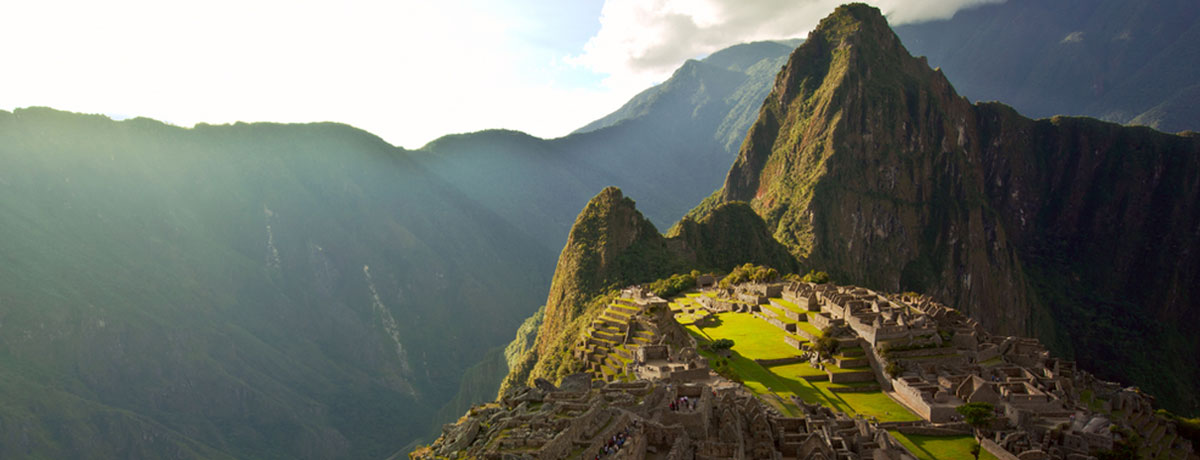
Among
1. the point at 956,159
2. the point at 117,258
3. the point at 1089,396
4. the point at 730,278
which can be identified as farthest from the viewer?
the point at 956,159

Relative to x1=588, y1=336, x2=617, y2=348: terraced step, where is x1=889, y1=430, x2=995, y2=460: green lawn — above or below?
below

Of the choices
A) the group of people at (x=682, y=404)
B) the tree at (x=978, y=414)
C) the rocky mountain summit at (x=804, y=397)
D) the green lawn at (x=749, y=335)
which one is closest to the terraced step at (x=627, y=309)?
the rocky mountain summit at (x=804, y=397)

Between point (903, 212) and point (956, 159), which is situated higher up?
point (956, 159)

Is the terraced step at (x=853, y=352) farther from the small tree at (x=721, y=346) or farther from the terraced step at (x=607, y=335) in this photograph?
the terraced step at (x=607, y=335)

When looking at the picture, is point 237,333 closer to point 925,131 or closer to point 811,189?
point 811,189

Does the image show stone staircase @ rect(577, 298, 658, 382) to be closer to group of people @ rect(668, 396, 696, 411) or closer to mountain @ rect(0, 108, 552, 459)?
group of people @ rect(668, 396, 696, 411)

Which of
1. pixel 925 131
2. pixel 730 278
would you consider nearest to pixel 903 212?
pixel 925 131

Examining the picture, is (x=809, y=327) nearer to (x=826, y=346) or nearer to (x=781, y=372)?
(x=826, y=346)

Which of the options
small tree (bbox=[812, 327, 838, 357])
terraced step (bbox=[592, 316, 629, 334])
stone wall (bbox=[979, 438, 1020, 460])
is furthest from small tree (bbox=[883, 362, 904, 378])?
terraced step (bbox=[592, 316, 629, 334])
